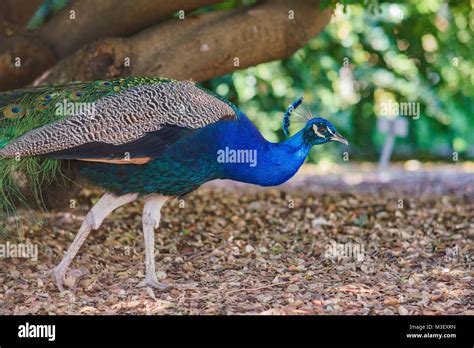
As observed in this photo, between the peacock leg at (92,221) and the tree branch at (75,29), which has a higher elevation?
the tree branch at (75,29)

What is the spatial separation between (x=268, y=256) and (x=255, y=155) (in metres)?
0.91

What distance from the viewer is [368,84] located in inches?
430

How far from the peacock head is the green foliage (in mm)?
4390

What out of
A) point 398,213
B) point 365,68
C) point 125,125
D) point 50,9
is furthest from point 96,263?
point 365,68

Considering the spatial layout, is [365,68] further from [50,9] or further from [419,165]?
[50,9]

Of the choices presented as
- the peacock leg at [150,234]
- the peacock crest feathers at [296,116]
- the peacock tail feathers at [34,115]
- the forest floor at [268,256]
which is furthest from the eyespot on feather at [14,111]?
the peacock crest feathers at [296,116]

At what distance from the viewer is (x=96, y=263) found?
495 cm

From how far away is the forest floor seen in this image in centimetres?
412

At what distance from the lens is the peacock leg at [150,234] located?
4.45m
